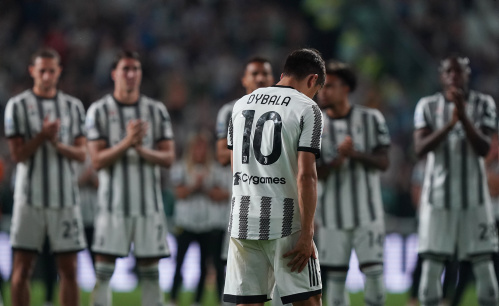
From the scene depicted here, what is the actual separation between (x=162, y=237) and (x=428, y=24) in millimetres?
10186

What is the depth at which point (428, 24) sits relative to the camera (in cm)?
1605

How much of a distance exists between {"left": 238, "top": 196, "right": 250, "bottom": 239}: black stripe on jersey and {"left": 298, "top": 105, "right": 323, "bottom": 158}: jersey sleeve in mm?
446

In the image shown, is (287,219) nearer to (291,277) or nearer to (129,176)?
(291,277)

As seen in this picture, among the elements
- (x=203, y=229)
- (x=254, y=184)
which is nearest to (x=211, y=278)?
(x=203, y=229)

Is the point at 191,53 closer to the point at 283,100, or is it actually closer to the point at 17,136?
the point at 17,136

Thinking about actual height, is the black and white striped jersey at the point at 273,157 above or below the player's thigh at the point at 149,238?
above

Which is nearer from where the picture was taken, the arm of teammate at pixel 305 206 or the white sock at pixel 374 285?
the arm of teammate at pixel 305 206

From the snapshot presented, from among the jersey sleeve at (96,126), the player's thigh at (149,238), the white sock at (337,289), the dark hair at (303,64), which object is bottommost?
the white sock at (337,289)

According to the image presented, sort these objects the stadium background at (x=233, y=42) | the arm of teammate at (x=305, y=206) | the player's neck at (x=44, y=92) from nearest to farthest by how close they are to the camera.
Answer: the arm of teammate at (x=305, y=206) → the player's neck at (x=44, y=92) → the stadium background at (x=233, y=42)

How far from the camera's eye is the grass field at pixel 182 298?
993 centimetres

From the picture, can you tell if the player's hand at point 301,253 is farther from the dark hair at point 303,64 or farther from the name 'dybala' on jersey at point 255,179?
the dark hair at point 303,64

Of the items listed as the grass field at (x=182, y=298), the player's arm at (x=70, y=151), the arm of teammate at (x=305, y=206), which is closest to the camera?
the arm of teammate at (x=305, y=206)

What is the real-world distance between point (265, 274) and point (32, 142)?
9.47 feet

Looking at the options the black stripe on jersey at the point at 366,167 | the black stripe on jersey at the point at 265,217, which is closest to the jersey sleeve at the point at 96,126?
the black stripe on jersey at the point at 366,167
